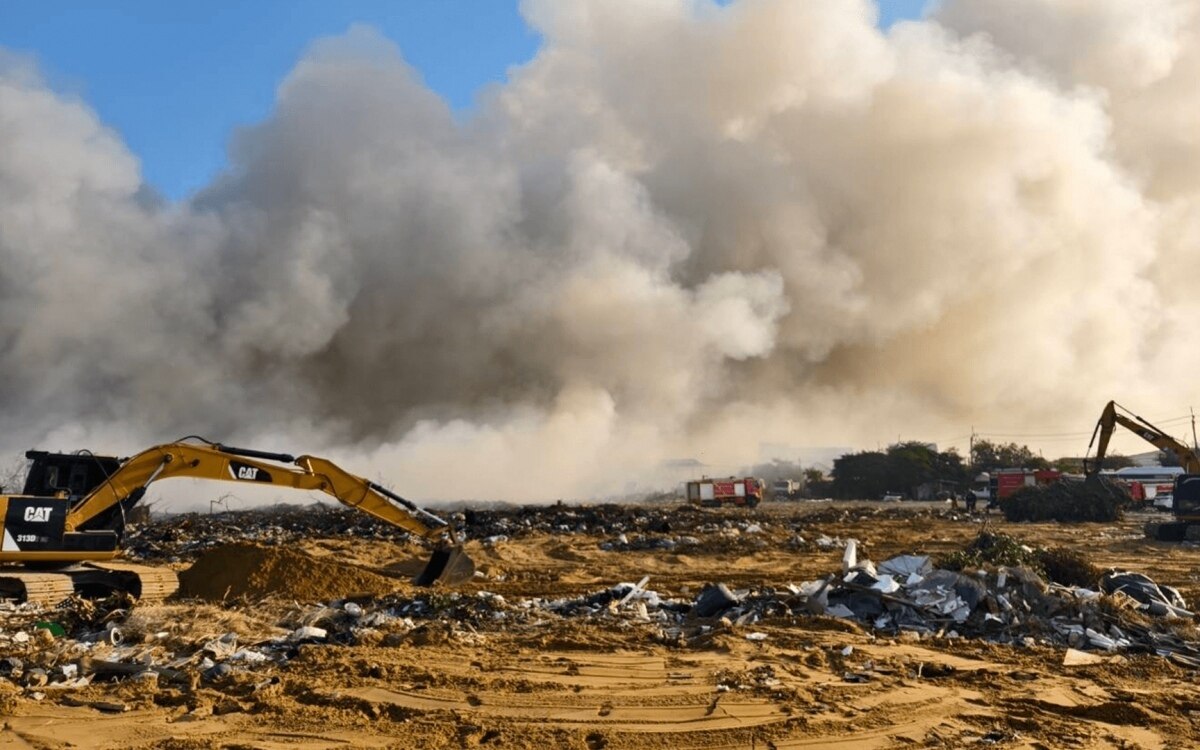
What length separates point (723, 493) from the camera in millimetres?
47875

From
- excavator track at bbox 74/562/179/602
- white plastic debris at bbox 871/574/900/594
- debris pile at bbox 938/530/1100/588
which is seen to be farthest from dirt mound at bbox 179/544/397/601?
debris pile at bbox 938/530/1100/588

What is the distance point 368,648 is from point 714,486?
132 ft

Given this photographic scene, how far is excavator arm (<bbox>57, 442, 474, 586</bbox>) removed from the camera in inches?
496

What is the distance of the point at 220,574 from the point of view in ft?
43.0

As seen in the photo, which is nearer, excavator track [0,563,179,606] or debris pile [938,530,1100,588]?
excavator track [0,563,179,606]

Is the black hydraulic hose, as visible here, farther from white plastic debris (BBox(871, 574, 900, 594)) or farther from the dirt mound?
white plastic debris (BBox(871, 574, 900, 594))

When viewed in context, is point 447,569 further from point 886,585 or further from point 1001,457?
point 1001,457

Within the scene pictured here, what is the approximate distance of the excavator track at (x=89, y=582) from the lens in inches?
444

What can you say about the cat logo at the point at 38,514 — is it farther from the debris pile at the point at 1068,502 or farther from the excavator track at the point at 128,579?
the debris pile at the point at 1068,502

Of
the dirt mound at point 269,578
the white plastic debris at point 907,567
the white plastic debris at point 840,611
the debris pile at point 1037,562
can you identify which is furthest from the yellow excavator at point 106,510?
the debris pile at point 1037,562

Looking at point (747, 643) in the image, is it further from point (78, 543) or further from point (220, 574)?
point (78, 543)

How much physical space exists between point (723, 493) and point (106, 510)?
38.0 meters

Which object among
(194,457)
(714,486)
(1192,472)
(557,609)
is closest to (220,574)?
(194,457)

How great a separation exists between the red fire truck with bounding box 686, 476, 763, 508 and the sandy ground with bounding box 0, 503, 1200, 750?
3802 cm
